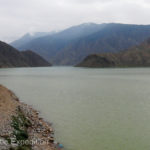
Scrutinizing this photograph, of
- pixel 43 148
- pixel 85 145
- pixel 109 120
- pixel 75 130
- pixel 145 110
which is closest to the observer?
pixel 43 148

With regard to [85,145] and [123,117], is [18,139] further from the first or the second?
[123,117]

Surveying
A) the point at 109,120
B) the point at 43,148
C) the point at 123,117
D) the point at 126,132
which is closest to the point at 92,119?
the point at 109,120

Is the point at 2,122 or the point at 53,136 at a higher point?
the point at 2,122

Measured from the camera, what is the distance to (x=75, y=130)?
54.1 ft

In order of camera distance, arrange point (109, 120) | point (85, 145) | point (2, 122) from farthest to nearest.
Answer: point (109, 120) → point (2, 122) → point (85, 145)

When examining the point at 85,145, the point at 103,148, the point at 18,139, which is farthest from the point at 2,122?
the point at 103,148

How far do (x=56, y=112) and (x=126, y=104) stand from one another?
9064 millimetres

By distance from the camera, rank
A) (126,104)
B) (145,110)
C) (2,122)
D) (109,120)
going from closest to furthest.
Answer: (2,122), (109,120), (145,110), (126,104)

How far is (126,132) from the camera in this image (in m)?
15.7

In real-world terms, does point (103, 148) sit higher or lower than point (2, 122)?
lower

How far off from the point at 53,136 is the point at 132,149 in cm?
582

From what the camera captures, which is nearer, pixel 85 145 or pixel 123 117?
pixel 85 145

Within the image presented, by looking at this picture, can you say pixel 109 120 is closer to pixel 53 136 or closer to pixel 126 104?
pixel 53 136

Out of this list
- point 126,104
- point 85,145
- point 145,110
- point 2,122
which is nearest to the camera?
point 85,145
